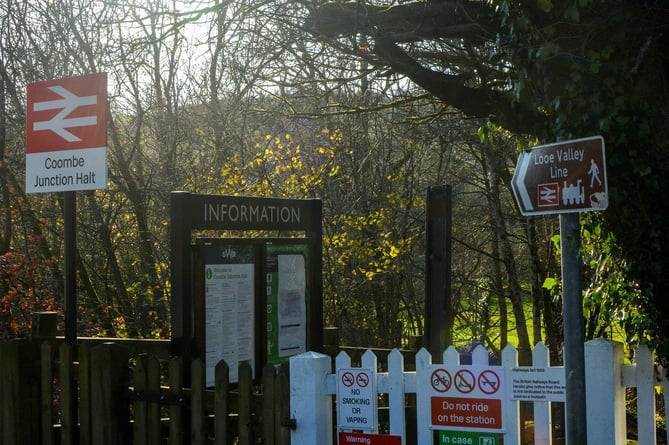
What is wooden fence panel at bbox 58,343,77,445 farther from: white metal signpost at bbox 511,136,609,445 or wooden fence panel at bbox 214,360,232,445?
white metal signpost at bbox 511,136,609,445

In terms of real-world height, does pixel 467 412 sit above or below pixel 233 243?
below

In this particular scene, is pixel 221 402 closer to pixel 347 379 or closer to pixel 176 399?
pixel 176 399

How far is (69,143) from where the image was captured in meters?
6.54

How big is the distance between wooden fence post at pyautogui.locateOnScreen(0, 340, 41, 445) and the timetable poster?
4.79ft

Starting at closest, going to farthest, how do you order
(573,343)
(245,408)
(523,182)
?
(573,343)
(523,182)
(245,408)

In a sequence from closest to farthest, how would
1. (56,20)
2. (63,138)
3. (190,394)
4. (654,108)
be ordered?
(654,108), (190,394), (63,138), (56,20)

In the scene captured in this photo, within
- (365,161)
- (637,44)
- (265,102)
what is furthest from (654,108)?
(265,102)

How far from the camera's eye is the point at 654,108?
5535 mm

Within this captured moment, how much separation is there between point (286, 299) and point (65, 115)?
2393mm

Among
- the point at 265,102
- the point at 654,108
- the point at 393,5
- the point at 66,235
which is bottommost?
the point at 66,235

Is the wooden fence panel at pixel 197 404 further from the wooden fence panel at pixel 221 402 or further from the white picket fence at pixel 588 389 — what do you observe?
the white picket fence at pixel 588 389

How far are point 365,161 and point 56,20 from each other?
17.6 feet

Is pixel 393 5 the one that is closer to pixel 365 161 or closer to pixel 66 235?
pixel 66 235

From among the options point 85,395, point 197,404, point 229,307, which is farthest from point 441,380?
point 85,395
